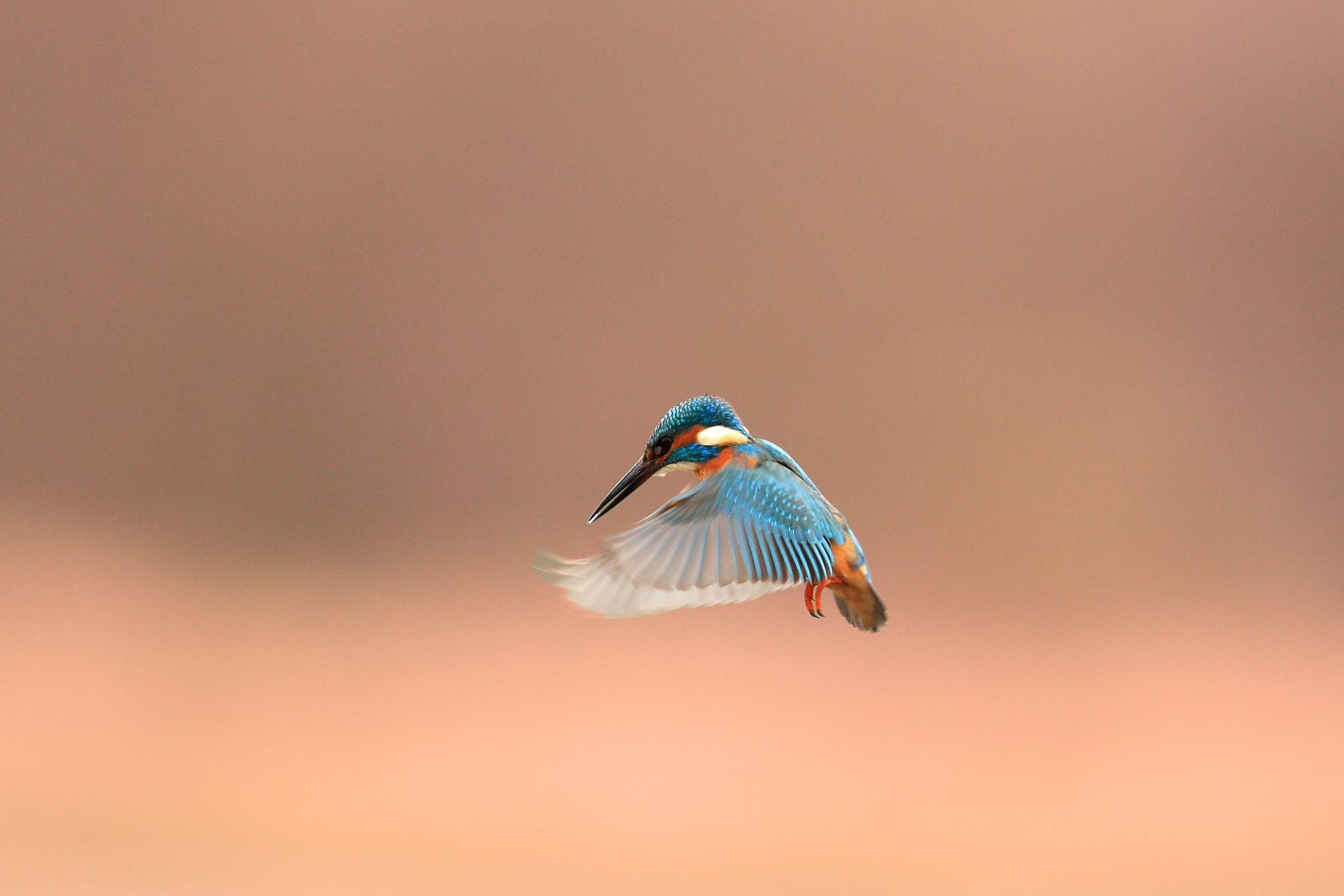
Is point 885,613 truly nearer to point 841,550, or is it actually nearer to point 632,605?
point 841,550

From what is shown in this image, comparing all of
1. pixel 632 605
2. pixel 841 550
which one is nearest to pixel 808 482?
pixel 841 550

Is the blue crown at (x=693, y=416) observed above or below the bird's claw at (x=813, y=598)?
above

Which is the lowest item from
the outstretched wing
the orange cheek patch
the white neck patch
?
the outstretched wing

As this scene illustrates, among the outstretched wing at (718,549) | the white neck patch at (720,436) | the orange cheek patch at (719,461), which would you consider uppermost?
the white neck patch at (720,436)

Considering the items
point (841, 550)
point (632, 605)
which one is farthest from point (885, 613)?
point (632, 605)

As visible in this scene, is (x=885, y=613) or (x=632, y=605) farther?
(x=885, y=613)
